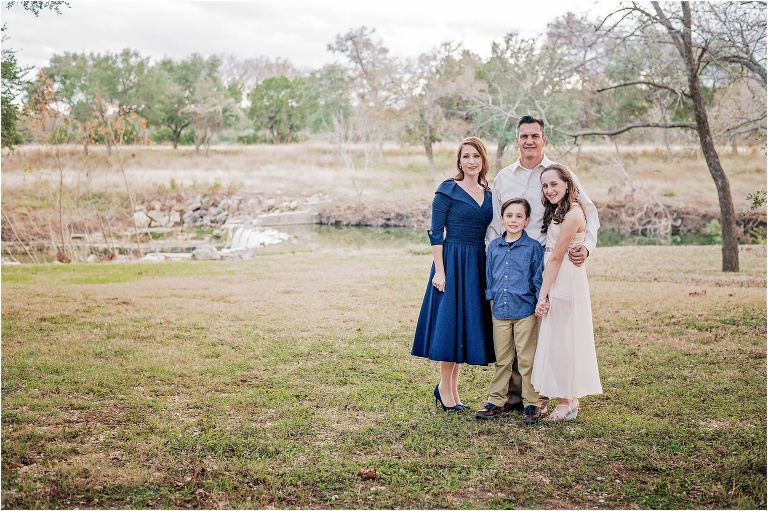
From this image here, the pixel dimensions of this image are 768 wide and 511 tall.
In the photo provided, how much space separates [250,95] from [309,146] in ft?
19.3

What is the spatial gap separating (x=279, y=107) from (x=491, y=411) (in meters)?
38.0

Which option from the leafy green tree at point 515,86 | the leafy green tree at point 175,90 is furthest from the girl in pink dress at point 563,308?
the leafy green tree at point 175,90

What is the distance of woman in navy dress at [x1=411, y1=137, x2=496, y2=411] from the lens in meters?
4.71

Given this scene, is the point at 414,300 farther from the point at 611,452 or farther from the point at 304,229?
the point at 304,229

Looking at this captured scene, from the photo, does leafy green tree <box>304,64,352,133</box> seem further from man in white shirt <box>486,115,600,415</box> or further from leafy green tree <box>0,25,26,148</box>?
man in white shirt <box>486,115,600,415</box>

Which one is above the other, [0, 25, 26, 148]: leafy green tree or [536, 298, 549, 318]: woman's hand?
[0, 25, 26, 148]: leafy green tree

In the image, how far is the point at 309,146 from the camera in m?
37.7

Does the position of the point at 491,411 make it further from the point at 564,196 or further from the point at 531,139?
the point at 531,139

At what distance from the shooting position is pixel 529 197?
4730 millimetres

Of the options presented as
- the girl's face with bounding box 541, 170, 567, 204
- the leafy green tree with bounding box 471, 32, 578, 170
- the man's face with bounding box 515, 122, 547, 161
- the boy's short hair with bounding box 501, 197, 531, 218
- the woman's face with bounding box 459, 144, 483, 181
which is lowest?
the boy's short hair with bounding box 501, 197, 531, 218

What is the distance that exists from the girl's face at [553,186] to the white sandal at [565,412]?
1.39m

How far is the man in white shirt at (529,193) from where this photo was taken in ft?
15.1

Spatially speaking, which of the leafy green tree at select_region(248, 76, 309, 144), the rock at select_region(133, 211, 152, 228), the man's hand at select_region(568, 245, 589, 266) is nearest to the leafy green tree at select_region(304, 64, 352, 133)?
the leafy green tree at select_region(248, 76, 309, 144)

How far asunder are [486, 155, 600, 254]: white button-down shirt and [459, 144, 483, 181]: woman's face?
16cm
